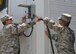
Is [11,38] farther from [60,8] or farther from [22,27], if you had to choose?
[60,8]

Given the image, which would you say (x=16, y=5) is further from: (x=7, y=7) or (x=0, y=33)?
(x=0, y=33)

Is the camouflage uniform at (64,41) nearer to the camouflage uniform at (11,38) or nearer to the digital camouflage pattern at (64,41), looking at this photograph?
the digital camouflage pattern at (64,41)

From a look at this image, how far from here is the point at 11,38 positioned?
1896 mm

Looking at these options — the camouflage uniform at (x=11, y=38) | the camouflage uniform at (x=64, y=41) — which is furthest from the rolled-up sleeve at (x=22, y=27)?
the camouflage uniform at (x=64, y=41)

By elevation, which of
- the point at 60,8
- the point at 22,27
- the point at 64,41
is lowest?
the point at 64,41

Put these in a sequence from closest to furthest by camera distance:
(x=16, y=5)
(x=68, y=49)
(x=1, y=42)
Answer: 1. (x=68, y=49)
2. (x=1, y=42)
3. (x=16, y=5)

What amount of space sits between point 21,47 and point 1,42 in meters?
0.21

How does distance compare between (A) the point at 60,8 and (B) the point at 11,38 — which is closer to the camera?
(B) the point at 11,38

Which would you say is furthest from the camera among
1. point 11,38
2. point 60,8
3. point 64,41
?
point 60,8

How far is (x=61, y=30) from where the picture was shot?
1.83 m

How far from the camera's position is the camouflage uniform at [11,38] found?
6.19 ft

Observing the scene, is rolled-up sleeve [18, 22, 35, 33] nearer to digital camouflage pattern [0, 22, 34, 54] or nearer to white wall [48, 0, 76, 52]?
digital camouflage pattern [0, 22, 34, 54]

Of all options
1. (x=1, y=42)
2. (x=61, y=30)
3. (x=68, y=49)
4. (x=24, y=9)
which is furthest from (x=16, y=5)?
(x=68, y=49)

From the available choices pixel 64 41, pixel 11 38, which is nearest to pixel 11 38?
pixel 11 38
